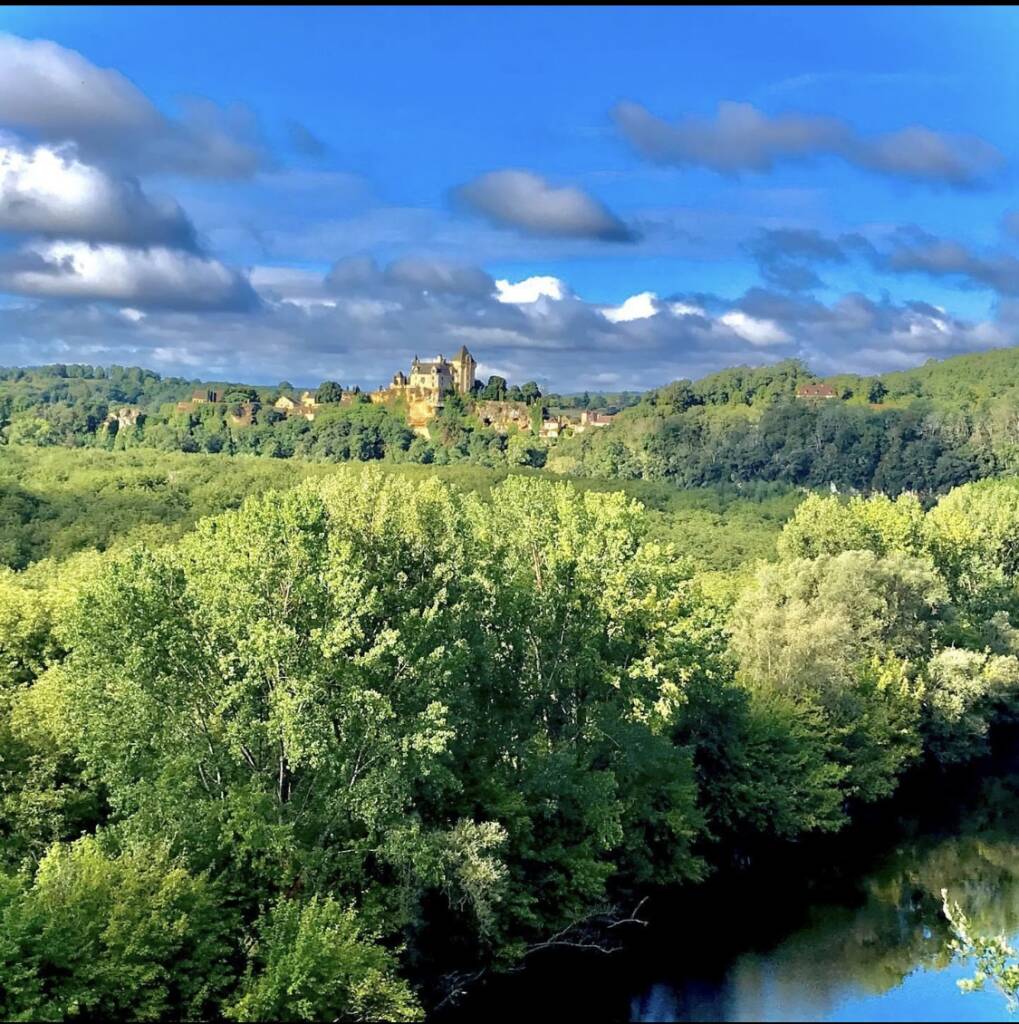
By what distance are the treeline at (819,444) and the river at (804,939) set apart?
104496 mm

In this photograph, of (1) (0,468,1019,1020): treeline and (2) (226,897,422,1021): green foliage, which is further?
(1) (0,468,1019,1020): treeline

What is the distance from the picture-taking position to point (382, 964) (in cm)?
2103

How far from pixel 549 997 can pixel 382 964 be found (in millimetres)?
6606

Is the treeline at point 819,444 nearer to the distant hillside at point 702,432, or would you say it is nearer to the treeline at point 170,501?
the distant hillside at point 702,432

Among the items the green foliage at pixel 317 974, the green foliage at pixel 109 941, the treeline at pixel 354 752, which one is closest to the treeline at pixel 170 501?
the treeline at pixel 354 752

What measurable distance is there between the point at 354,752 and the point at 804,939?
1464 cm

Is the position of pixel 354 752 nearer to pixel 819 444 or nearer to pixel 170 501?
pixel 170 501

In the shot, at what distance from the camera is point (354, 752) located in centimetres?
2308

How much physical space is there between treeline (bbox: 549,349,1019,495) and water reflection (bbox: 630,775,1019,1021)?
105656 mm

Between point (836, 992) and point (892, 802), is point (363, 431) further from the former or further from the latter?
point (836, 992)

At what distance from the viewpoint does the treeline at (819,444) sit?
5536 inches

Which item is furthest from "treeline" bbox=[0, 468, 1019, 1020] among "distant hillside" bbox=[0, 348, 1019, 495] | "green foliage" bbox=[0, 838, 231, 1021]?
"distant hillside" bbox=[0, 348, 1019, 495]

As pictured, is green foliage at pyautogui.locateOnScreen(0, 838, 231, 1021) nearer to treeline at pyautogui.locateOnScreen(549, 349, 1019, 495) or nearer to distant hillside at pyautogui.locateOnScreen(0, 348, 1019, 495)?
distant hillside at pyautogui.locateOnScreen(0, 348, 1019, 495)

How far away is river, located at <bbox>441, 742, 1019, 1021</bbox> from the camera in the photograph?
84.0 ft
